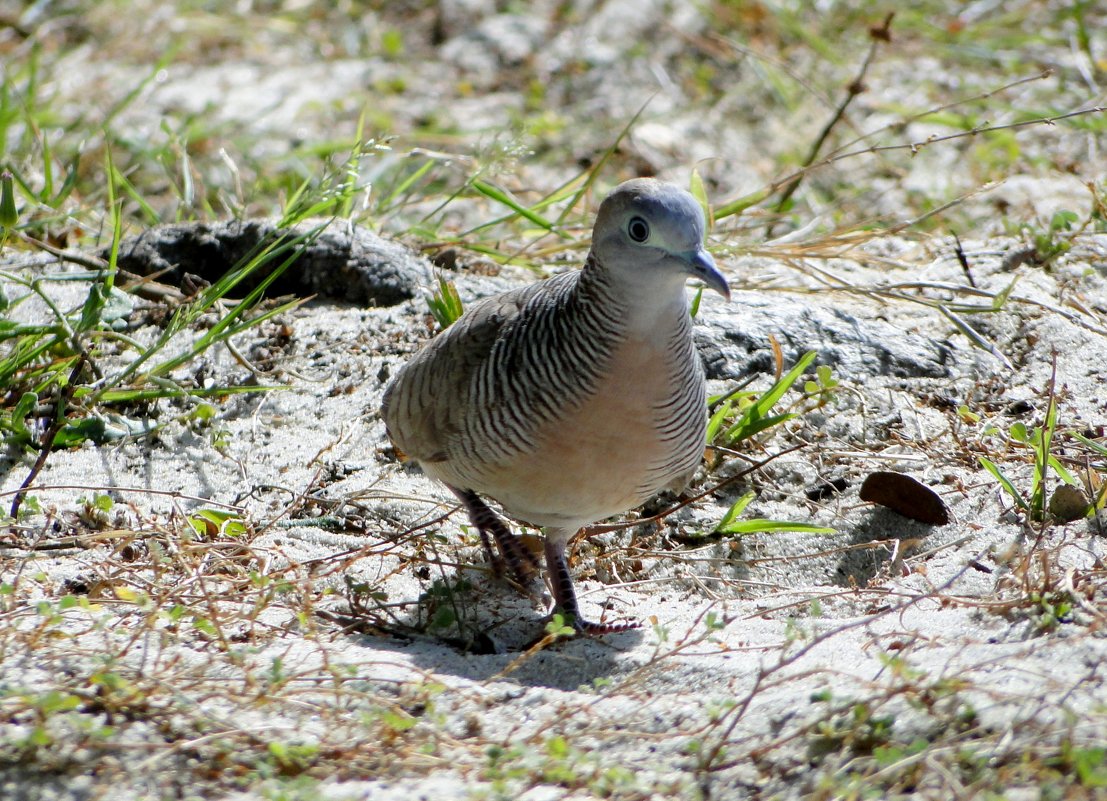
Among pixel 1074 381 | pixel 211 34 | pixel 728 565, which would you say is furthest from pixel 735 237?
pixel 211 34

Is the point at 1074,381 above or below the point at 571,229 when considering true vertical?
below

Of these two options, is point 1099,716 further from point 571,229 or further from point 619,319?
point 571,229

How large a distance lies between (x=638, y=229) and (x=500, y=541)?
127 centimetres

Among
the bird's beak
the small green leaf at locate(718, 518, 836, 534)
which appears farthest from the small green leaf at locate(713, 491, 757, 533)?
the bird's beak

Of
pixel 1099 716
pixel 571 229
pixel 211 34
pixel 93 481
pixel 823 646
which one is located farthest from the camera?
pixel 211 34

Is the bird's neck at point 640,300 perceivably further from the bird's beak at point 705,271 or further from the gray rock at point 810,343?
the gray rock at point 810,343

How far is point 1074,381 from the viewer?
15.0ft

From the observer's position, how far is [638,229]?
3244 millimetres

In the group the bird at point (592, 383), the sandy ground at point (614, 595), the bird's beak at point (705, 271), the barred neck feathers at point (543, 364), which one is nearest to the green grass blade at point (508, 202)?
→ the sandy ground at point (614, 595)

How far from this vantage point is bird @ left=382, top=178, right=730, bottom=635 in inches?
129

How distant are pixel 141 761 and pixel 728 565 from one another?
2.16 meters

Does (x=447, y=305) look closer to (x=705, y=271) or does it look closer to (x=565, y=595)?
(x=565, y=595)

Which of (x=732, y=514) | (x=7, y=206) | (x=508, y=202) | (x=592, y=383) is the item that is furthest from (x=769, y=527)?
(x=7, y=206)

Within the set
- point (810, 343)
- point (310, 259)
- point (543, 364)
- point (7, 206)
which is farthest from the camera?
point (310, 259)
